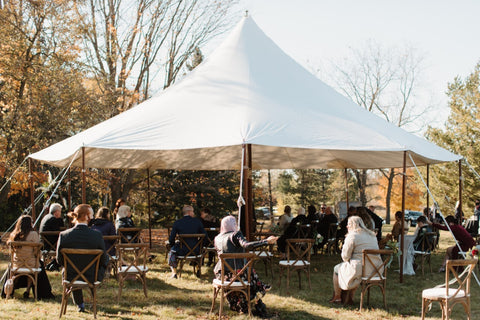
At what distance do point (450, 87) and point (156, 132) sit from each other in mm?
A: 20243

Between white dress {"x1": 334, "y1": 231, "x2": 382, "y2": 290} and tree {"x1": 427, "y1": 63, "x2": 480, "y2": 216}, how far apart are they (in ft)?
53.6

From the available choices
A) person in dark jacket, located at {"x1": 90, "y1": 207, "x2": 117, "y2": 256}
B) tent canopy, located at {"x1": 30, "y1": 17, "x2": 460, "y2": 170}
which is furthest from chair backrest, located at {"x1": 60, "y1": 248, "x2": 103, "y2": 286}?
person in dark jacket, located at {"x1": 90, "y1": 207, "x2": 117, "y2": 256}

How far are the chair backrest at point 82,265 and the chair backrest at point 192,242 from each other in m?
2.69

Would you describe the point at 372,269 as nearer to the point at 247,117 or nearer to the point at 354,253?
the point at 354,253

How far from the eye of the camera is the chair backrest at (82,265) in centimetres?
560

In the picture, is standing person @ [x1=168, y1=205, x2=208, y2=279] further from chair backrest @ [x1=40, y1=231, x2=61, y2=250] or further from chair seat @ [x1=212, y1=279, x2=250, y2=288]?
chair seat @ [x1=212, y1=279, x2=250, y2=288]

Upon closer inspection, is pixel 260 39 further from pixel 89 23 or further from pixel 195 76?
pixel 89 23

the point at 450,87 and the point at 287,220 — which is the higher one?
the point at 450,87

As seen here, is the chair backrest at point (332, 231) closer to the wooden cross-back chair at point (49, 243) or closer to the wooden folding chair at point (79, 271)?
the wooden cross-back chair at point (49, 243)

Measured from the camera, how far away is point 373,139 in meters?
7.65

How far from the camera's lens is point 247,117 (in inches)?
299

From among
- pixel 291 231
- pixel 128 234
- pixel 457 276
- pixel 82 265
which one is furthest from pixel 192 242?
pixel 457 276

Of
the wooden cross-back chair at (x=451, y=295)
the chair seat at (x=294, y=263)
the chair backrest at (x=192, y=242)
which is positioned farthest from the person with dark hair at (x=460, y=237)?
the chair backrest at (x=192, y=242)

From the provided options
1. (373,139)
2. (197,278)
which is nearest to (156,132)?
(197,278)
